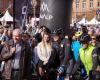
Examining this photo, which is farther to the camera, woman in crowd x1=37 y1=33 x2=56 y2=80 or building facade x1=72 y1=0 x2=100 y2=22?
building facade x1=72 y1=0 x2=100 y2=22

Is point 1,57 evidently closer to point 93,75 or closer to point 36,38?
point 93,75

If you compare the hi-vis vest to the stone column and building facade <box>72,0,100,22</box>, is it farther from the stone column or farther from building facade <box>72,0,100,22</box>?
building facade <box>72,0,100,22</box>

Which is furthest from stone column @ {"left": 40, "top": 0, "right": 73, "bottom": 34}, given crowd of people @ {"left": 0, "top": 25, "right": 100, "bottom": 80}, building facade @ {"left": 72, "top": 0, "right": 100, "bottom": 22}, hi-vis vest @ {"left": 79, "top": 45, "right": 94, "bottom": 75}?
building facade @ {"left": 72, "top": 0, "right": 100, "bottom": 22}

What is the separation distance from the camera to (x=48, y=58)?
9578mm

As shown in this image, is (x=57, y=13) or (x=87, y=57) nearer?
(x=87, y=57)

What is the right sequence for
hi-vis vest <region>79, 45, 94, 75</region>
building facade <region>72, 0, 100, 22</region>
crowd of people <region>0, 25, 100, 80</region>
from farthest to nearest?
building facade <region>72, 0, 100, 22</region> → hi-vis vest <region>79, 45, 94, 75</region> → crowd of people <region>0, 25, 100, 80</region>

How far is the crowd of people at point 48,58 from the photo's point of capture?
8406 millimetres

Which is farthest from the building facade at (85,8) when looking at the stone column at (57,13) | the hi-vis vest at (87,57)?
the hi-vis vest at (87,57)

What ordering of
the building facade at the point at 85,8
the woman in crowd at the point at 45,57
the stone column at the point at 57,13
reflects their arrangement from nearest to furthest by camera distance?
the woman in crowd at the point at 45,57 → the stone column at the point at 57,13 → the building facade at the point at 85,8

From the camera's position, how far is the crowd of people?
8.41 meters

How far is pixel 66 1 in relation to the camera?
11602mm

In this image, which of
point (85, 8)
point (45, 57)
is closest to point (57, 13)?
point (45, 57)

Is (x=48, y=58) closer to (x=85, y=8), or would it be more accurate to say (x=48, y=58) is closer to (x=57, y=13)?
(x=57, y=13)

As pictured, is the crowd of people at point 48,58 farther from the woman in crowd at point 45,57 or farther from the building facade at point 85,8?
the building facade at point 85,8
